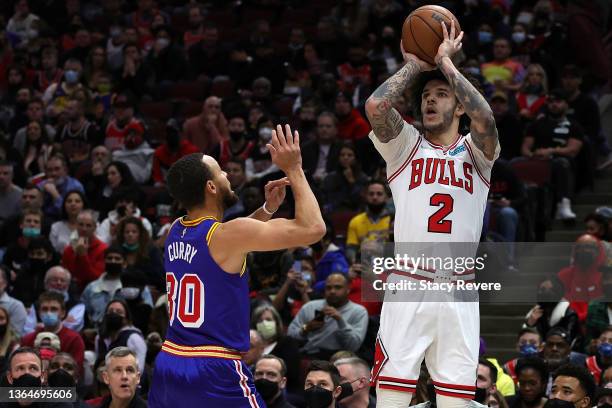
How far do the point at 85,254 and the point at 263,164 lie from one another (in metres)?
2.84

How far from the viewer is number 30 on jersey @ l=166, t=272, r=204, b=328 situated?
6656 mm

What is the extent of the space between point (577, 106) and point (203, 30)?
7083 millimetres

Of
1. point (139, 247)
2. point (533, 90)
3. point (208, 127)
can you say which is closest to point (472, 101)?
point (139, 247)

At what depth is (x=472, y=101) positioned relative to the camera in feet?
22.9

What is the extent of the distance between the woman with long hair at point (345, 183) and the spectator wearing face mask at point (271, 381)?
4.79m

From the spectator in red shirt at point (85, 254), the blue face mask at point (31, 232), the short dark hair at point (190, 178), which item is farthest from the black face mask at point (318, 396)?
the blue face mask at point (31, 232)

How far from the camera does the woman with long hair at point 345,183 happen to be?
570 inches

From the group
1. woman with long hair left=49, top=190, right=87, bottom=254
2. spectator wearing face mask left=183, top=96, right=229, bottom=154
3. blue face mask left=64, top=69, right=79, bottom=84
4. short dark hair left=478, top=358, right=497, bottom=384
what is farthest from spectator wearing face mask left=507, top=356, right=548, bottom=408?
blue face mask left=64, top=69, right=79, bottom=84

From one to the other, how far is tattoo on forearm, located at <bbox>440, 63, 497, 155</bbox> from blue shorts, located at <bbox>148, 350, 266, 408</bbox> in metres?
1.93

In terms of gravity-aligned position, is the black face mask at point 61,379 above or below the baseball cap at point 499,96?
below

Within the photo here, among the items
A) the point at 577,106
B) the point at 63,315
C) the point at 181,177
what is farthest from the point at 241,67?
the point at 181,177

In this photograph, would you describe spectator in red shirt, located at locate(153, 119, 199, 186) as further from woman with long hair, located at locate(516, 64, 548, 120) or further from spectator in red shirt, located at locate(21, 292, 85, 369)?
woman with long hair, located at locate(516, 64, 548, 120)

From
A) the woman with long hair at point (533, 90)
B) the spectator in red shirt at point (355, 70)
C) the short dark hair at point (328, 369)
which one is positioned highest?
the spectator in red shirt at point (355, 70)

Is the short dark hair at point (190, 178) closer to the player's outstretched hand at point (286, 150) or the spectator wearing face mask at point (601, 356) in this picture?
the player's outstretched hand at point (286, 150)
